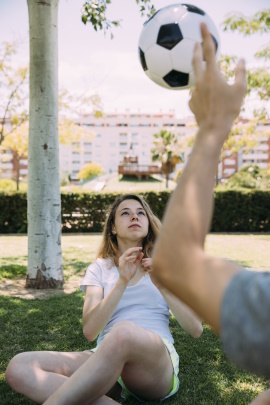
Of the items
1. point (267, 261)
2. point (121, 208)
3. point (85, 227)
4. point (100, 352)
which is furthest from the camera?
point (85, 227)

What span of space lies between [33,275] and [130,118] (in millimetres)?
108581

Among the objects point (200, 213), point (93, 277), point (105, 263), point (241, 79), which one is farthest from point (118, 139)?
point (200, 213)

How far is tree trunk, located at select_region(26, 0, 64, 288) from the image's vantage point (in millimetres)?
6074

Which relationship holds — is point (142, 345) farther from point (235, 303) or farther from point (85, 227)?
Result: point (85, 227)

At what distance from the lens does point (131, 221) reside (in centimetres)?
306

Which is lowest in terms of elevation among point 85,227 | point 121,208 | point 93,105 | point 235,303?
point 85,227

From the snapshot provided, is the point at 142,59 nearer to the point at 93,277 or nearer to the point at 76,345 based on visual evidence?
the point at 93,277

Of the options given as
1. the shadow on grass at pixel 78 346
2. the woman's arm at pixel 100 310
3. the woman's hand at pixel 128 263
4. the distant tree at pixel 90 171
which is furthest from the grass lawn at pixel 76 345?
the distant tree at pixel 90 171

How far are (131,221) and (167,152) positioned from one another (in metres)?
53.9

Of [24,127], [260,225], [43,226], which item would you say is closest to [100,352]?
[43,226]

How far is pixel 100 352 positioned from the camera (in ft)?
6.86

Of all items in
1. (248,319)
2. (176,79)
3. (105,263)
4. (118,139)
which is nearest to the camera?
(248,319)

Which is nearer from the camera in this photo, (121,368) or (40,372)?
(121,368)

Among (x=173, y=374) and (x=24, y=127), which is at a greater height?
(x=24, y=127)
